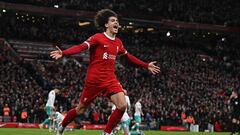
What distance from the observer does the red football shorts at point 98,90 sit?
36.2ft

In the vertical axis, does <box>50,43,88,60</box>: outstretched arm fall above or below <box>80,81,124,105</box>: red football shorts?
above

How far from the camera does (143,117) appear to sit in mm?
39125

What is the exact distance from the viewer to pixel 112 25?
11.3 meters

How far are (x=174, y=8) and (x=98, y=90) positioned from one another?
1925 inches

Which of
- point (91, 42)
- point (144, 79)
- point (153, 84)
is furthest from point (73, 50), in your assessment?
point (144, 79)

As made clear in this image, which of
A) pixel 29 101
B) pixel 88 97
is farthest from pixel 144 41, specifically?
pixel 88 97

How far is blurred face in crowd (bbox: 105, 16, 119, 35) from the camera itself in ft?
36.9

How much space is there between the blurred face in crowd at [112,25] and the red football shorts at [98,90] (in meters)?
1.11

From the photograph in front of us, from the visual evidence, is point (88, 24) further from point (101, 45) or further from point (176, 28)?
point (101, 45)

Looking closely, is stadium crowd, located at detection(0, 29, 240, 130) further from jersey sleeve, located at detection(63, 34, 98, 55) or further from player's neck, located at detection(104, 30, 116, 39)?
jersey sleeve, located at detection(63, 34, 98, 55)

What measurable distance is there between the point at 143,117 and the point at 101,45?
93.1ft

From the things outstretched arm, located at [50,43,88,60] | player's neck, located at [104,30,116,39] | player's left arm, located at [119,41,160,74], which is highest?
player's neck, located at [104,30,116,39]

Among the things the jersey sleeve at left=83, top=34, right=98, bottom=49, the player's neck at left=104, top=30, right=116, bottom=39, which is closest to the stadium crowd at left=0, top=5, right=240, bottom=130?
the player's neck at left=104, top=30, right=116, bottom=39

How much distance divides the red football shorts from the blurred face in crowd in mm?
1113
